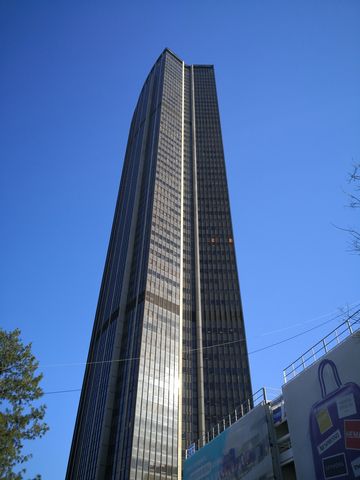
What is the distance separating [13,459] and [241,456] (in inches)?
632

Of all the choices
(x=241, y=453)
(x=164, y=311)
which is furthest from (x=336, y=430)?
(x=164, y=311)

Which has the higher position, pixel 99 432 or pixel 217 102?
pixel 217 102

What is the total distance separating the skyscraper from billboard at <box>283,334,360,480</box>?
46710 millimetres

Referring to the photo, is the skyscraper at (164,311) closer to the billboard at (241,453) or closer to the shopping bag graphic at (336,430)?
the billboard at (241,453)

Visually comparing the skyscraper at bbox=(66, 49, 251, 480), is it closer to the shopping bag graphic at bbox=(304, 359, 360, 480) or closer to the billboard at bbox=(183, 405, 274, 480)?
the billboard at bbox=(183, 405, 274, 480)

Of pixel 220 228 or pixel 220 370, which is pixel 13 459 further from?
pixel 220 228

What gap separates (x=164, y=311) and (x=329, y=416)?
65.7 meters

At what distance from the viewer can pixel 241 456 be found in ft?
93.2

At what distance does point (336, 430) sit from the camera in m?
20.7

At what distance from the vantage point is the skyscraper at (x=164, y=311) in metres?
69.3

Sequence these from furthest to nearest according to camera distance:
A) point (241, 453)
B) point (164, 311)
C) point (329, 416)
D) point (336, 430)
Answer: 1. point (164, 311)
2. point (241, 453)
3. point (329, 416)
4. point (336, 430)

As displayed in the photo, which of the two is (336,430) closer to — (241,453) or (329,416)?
(329,416)

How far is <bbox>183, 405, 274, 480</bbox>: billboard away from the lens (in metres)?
26.1

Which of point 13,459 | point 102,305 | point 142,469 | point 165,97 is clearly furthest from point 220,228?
point 13,459
